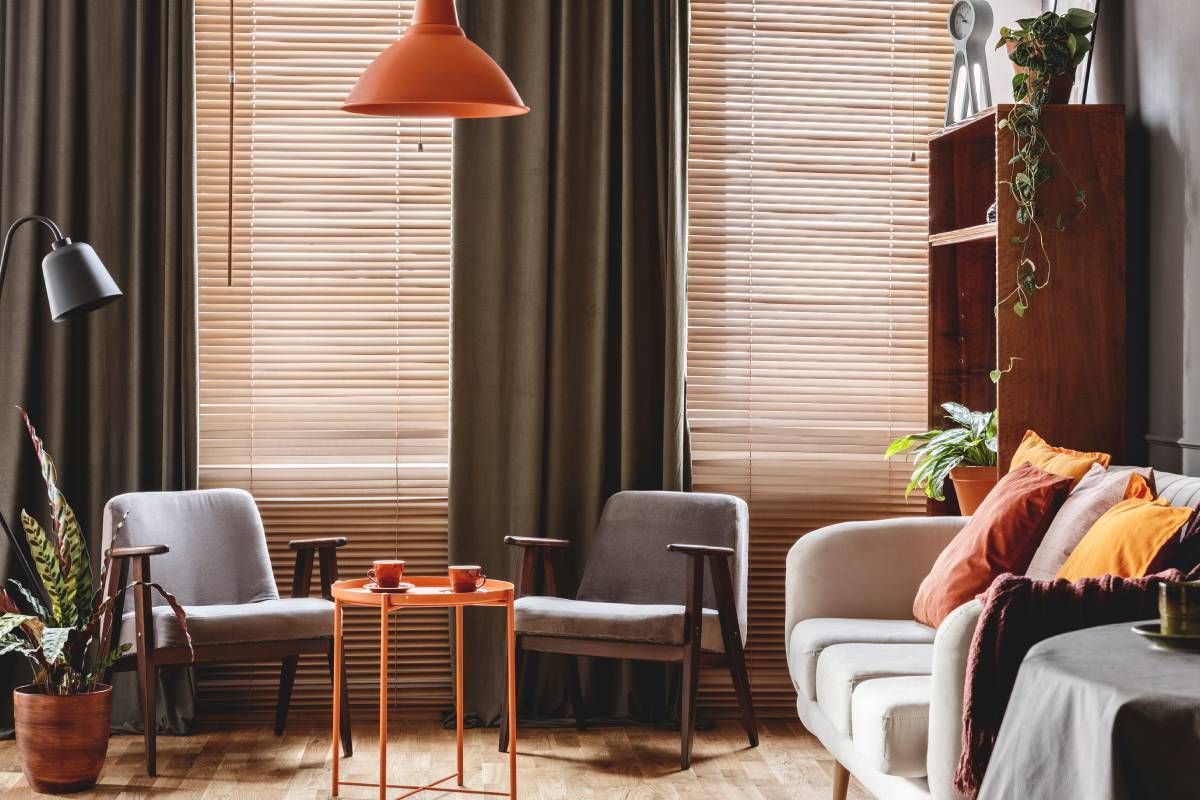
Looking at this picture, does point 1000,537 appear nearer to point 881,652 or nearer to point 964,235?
point 881,652

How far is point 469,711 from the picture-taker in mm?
4594

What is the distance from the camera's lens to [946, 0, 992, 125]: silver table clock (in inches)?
167

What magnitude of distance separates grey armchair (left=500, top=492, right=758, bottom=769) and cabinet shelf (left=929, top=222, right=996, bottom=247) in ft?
3.53

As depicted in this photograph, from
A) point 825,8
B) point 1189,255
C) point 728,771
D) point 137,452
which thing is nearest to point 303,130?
point 137,452

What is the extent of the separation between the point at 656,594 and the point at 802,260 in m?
1.34

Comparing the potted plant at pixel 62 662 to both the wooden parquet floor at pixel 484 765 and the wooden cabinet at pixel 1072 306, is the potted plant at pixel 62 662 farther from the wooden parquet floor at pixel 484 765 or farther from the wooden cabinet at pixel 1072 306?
the wooden cabinet at pixel 1072 306

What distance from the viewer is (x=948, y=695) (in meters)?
2.55

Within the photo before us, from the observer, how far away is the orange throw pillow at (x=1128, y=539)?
2.62 m

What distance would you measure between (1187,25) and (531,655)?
2.85 metres

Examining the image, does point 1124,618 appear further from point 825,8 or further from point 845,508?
point 825,8

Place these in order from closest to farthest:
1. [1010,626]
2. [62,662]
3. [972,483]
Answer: [1010,626]
[62,662]
[972,483]

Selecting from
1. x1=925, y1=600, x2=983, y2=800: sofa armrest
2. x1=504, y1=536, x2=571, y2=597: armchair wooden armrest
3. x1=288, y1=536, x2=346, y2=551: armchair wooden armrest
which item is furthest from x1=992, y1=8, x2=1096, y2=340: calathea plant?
x1=288, y1=536, x2=346, y2=551: armchair wooden armrest

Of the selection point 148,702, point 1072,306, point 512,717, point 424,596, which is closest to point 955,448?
point 1072,306

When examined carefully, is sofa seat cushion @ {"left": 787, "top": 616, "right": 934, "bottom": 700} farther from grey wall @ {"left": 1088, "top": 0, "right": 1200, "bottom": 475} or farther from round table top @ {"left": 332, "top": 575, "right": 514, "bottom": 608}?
grey wall @ {"left": 1088, "top": 0, "right": 1200, "bottom": 475}
